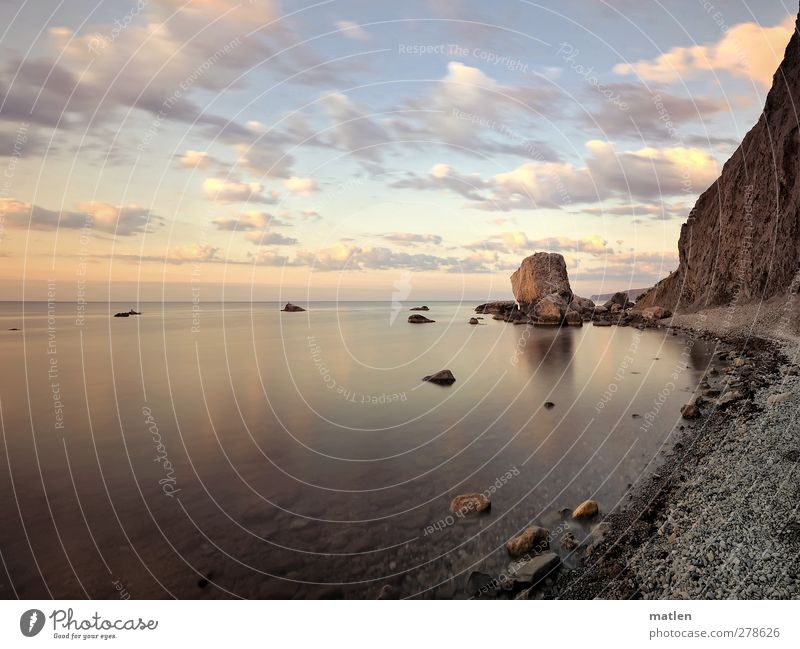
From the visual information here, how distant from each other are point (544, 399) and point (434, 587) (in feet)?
51.4

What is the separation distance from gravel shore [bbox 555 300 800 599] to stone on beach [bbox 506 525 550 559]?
32.1 inches

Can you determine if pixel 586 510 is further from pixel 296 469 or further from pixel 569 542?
pixel 296 469

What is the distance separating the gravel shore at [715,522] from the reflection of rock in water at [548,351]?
613 inches

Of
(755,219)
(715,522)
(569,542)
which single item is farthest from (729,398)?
(755,219)

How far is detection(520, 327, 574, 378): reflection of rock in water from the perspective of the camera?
3242 cm

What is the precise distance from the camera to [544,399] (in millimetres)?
22031

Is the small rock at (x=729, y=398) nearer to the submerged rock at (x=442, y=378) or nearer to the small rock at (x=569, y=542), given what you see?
the small rock at (x=569, y=542)

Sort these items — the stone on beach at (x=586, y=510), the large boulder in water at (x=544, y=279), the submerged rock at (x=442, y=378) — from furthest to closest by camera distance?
the large boulder in water at (x=544, y=279) → the submerged rock at (x=442, y=378) → the stone on beach at (x=586, y=510)

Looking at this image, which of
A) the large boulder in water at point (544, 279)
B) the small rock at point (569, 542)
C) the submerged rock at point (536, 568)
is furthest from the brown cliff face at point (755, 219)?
the submerged rock at point (536, 568)

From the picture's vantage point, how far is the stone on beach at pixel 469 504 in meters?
10.4

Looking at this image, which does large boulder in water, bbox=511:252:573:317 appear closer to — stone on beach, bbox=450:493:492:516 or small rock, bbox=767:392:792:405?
small rock, bbox=767:392:792:405

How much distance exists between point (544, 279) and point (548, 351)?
137 feet

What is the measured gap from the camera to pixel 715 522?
26.5ft
